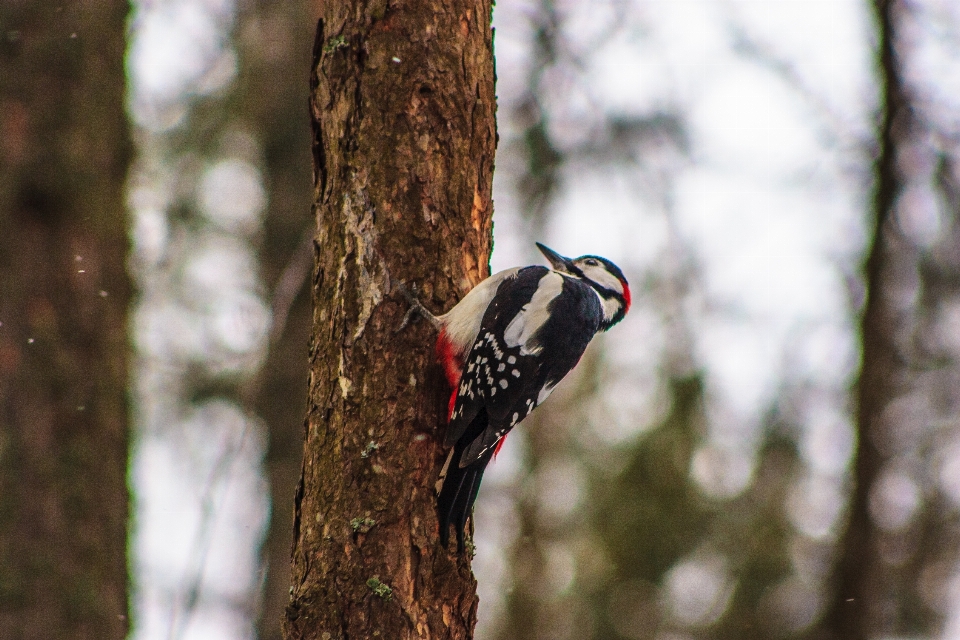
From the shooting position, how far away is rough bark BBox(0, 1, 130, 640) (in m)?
2.74

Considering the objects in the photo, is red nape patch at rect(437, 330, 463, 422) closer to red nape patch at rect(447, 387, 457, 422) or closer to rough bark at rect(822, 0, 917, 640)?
red nape patch at rect(447, 387, 457, 422)

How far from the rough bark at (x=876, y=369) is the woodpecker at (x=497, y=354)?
6.11 ft

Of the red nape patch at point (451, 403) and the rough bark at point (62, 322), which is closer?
the red nape patch at point (451, 403)

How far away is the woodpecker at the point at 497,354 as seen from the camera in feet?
7.64

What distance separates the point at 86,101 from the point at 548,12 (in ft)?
8.96

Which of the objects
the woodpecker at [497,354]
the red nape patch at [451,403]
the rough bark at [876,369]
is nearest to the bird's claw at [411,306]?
the woodpecker at [497,354]

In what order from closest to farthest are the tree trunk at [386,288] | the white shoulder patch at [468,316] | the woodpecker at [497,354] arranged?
the tree trunk at [386,288] → the woodpecker at [497,354] → the white shoulder patch at [468,316]

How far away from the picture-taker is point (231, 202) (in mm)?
6301

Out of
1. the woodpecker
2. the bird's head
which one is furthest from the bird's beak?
the woodpecker

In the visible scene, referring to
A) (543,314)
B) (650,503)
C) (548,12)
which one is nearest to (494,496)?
(650,503)

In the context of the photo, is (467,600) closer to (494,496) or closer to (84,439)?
(84,439)

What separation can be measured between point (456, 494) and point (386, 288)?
0.62 metres

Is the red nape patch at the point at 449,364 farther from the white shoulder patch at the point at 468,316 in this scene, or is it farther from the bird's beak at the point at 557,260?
the bird's beak at the point at 557,260

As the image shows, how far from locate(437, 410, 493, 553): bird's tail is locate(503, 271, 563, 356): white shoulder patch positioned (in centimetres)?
58
